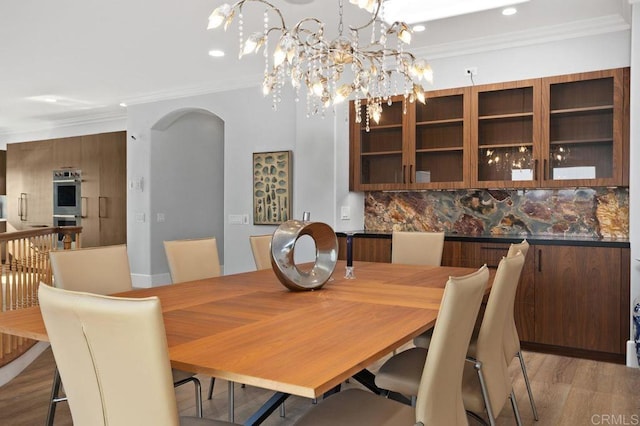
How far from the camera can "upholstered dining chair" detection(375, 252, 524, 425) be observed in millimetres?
1872

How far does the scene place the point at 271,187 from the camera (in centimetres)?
582

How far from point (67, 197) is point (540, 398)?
780 cm

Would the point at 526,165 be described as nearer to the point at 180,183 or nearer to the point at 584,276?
the point at 584,276

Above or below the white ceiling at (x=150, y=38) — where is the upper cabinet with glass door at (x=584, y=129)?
below

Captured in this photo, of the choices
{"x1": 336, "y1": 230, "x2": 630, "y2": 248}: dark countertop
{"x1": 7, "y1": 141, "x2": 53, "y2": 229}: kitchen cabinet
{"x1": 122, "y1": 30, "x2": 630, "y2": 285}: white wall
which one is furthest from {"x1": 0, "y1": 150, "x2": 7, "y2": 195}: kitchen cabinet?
{"x1": 336, "y1": 230, "x2": 630, "y2": 248}: dark countertop

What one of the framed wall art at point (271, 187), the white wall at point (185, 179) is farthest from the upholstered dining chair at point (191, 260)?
the white wall at point (185, 179)

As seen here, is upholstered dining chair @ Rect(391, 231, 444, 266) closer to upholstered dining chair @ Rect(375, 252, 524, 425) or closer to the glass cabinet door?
the glass cabinet door

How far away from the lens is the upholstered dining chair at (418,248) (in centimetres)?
361

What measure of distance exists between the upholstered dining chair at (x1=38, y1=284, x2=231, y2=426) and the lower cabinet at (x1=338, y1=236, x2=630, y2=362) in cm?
340

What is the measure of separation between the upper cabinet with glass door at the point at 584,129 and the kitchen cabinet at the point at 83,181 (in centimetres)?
591

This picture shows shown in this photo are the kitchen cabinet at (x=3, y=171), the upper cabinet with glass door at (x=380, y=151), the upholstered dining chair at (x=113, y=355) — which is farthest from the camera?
the kitchen cabinet at (x=3, y=171)

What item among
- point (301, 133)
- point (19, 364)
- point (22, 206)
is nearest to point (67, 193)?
point (22, 206)

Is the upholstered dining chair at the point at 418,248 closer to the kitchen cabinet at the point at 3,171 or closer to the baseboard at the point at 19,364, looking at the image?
the baseboard at the point at 19,364

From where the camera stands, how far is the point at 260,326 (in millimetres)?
1657
